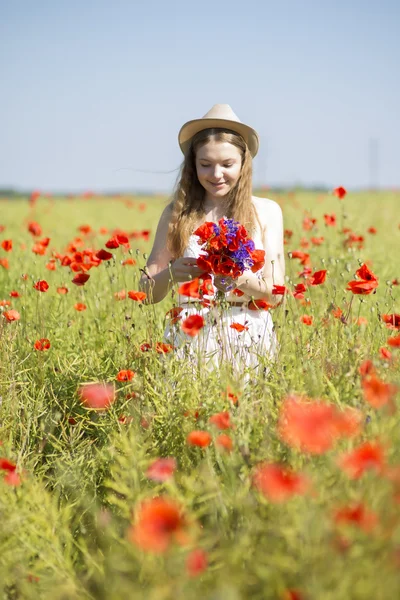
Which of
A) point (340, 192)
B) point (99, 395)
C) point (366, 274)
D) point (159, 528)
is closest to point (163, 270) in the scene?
point (99, 395)

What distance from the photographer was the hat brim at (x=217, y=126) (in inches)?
121

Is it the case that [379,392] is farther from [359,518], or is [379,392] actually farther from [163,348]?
[163,348]

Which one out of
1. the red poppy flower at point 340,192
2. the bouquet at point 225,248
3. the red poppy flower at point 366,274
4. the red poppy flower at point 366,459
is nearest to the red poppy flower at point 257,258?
the bouquet at point 225,248

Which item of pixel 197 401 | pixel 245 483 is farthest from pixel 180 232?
pixel 245 483

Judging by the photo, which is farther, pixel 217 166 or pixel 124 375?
pixel 217 166

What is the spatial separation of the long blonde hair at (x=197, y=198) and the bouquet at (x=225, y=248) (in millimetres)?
920

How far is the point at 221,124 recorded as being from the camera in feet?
10.1

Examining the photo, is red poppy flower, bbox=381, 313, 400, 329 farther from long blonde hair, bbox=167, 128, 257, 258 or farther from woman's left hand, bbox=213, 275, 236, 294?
long blonde hair, bbox=167, 128, 257, 258

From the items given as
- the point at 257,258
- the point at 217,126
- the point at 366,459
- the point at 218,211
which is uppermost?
the point at 217,126

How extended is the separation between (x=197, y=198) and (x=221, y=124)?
385mm

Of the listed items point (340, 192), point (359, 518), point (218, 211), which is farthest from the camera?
point (340, 192)

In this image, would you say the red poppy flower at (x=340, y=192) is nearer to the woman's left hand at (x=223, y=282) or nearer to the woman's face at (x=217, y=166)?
the woman's face at (x=217, y=166)

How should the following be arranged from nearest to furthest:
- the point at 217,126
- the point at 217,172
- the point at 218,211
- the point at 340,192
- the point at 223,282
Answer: the point at 223,282, the point at 217,172, the point at 217,126, the point at 218,211, the point at 340,192

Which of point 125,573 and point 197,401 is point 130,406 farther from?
point 125,573
